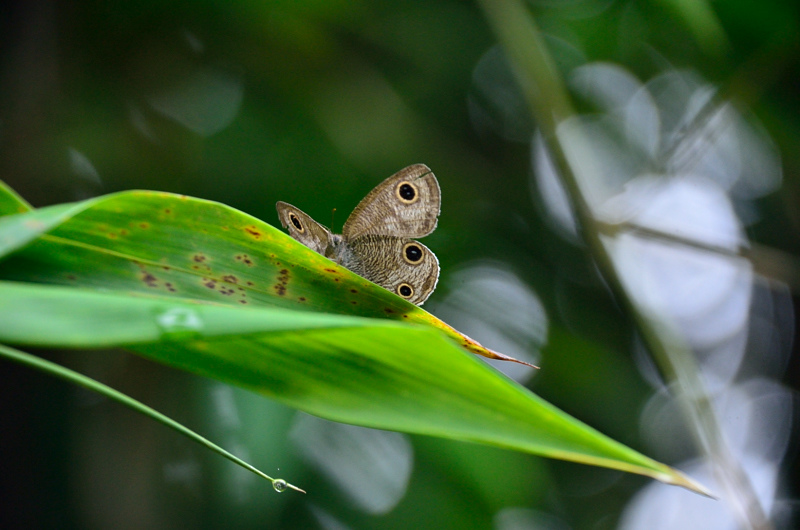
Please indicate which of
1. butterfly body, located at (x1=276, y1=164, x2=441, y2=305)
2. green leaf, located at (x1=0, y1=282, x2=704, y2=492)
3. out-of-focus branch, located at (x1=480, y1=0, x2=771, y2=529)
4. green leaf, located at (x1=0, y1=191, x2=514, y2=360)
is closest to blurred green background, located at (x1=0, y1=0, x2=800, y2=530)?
out-of-focus branch, located at (x1=480, y1=0, x2=771, y2=529)

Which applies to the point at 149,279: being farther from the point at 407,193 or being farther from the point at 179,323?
the point at 407,193

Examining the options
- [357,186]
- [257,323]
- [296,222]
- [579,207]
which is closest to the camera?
[257,323]

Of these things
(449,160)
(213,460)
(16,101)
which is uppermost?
(449,160)

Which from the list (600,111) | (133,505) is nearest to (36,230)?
(133,505)

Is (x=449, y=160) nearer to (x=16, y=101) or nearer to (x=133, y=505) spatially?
(x=16, y=101)

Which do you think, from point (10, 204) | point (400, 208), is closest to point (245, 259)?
point (10, 204)

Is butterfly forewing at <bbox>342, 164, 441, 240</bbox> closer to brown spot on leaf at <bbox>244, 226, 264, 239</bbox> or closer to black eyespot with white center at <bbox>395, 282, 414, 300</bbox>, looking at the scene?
black eyespot with white center at <bbox>395, 282, 414, 300</bbox>

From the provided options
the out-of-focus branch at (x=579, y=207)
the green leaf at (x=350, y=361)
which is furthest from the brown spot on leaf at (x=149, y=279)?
the out-of-focus branch at (x=579, y=207)
